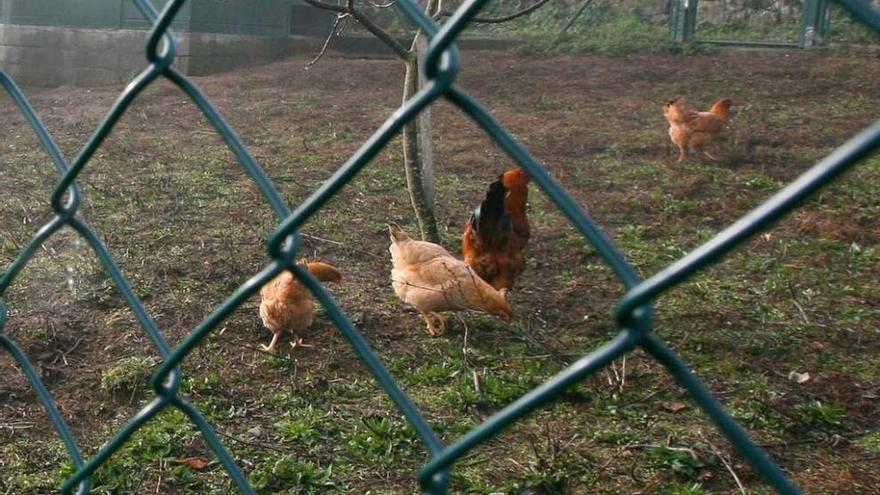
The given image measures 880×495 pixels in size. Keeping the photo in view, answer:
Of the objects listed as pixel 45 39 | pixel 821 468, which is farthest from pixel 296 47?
pixel 821 468

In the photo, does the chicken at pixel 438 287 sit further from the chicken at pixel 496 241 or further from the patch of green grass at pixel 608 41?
the patch of green grass at pixel 608 41

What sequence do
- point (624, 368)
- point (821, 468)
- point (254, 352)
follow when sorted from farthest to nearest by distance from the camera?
point (254, 352) < point (624, 368) < point (821, 468)

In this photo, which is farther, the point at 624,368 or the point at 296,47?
the point at 296,47

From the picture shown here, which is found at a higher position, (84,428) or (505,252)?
(505,252)

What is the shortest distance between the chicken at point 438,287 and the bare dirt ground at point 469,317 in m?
0.15

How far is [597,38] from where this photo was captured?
1186 cm

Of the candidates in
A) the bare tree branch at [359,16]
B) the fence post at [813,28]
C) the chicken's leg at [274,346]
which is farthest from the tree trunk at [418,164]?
the fence post at [813,28]

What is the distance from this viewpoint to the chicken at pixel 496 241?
4773mm

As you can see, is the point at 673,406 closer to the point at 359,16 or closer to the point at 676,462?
the point at 676,462

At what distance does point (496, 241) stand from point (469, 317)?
35cm

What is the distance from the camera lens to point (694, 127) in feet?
22.6

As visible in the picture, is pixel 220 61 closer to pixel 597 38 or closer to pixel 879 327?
pixel 597 38

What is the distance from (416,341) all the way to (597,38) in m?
8.10

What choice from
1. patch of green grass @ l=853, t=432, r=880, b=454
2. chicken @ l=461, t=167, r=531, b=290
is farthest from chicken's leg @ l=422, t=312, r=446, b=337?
patch of green grass @ l=853, t=432, r=880, b=454
